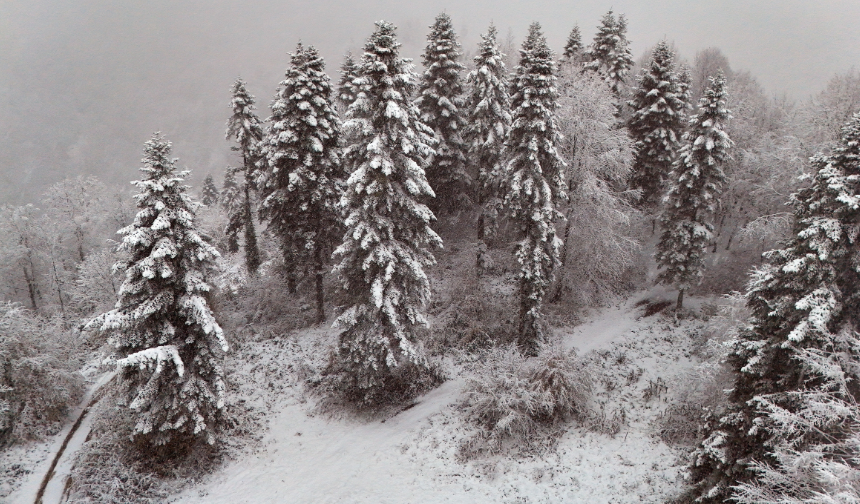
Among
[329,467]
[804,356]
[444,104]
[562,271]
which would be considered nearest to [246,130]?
[444,104]

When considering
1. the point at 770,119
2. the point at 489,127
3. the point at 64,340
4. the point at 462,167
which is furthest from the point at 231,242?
the point at 770,119

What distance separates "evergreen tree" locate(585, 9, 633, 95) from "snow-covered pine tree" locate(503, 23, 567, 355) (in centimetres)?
1703

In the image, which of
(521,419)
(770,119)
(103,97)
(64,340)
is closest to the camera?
(521,419)

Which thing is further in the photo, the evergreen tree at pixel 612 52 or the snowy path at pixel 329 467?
the evergreen tree at pixel 612 52

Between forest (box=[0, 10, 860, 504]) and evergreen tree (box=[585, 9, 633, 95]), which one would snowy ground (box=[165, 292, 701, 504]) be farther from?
evergreen tree (box=[585, 9, 633, 95])

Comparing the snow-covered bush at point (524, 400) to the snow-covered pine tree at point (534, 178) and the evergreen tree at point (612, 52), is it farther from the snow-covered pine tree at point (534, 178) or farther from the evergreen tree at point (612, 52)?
the evergreen tree at point (612, 52)

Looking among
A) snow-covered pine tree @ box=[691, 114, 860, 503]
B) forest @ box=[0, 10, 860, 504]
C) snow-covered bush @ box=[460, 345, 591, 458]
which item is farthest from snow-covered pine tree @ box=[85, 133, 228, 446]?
snow-covered pine tree @ box=[691, 114, 860, 503]

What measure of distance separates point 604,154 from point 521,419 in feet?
49.6

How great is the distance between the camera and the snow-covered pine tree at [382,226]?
17078mm

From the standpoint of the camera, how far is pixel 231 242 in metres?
42.2

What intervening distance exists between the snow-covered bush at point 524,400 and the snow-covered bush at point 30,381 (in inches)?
756

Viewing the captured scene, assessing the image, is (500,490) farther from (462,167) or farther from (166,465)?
(462,167)

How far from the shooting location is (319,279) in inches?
1031

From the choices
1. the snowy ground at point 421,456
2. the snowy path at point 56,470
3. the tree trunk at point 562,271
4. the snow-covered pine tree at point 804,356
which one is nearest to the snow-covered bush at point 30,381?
the snowy path at point 56,470
